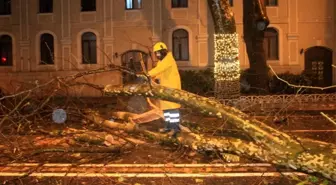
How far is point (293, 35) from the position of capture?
22.7 metres

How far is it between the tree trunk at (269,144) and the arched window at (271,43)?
64.1 ft

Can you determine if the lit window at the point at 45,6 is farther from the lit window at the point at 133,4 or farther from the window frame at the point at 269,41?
the window frame at the point at 269,41

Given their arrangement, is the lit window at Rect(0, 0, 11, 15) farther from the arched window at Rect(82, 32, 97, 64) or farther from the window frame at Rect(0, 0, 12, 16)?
the arched window at Rect(82, 32, 97, 64)

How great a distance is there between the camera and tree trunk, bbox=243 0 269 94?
55.4ft

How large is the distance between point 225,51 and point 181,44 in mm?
9064

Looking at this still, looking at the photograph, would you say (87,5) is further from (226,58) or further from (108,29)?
(226,58)

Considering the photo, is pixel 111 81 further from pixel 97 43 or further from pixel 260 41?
pixel 260 41

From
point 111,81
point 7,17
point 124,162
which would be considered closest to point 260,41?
point 111,81

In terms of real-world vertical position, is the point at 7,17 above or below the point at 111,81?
above

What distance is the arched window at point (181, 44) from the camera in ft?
76.7

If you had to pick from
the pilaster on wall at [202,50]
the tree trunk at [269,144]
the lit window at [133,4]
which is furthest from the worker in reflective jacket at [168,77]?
the lit window at [133,4]

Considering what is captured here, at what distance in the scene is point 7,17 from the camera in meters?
24.9

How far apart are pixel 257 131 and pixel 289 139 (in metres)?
0.29

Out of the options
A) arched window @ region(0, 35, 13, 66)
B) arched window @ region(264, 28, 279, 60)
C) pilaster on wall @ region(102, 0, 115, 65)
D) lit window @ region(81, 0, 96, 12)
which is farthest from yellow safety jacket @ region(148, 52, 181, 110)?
arched window @ region(0, 35, 13, 66)
